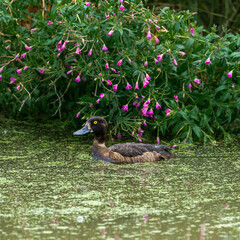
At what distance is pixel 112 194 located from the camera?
6.29 m

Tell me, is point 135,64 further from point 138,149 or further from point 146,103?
point 138,149

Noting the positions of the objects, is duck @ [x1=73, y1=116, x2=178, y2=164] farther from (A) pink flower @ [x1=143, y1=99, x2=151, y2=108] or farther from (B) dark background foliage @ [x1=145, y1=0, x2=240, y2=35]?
(B) dark background foliage @ [x1=145, y1=0, x2=240, y2=35]

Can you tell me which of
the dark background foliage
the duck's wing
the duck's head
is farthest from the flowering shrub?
the dark background foliage

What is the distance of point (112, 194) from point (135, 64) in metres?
2.67

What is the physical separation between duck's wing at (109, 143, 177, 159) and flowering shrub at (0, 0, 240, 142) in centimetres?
57

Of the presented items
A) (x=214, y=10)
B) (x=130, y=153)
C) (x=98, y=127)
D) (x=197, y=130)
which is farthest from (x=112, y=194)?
(x=214, y=10)

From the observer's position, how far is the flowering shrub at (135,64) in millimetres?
8445

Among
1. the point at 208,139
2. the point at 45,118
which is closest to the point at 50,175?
the point at 208,139

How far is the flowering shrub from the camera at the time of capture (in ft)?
27.7

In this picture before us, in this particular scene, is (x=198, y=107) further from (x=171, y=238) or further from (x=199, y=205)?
(x=171, y=238)

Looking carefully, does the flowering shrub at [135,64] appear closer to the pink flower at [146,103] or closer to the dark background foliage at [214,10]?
the pink flower at [146,103]

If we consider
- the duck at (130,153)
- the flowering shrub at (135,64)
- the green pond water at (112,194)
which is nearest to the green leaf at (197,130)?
the flowering shrub at (135,64)

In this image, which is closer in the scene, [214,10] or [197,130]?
[197,130]

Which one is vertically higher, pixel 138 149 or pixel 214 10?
pixel 214 10
